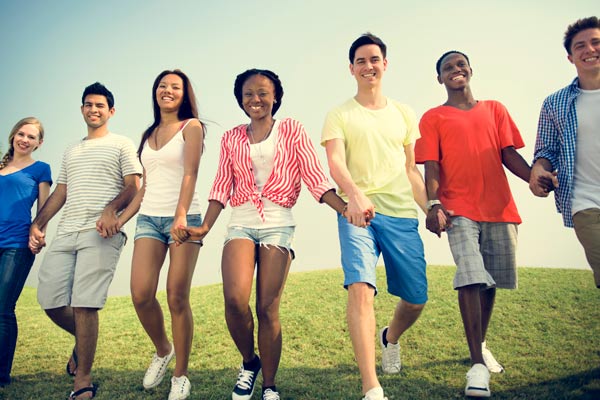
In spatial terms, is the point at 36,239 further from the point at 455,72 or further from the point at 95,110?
the point at 455,72

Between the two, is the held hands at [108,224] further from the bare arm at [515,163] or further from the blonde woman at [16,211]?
the bare arm at [515,163]

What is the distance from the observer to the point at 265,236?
4.42 meters

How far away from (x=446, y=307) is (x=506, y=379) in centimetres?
437

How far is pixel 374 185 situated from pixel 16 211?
4852 mm

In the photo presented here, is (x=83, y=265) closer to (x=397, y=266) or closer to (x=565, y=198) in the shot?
(x=397, y=266)

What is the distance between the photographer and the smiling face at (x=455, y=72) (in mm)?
5461

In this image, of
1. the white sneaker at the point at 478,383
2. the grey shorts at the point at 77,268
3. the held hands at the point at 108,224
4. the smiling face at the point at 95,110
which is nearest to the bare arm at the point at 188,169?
the held hands at the point at 108,224

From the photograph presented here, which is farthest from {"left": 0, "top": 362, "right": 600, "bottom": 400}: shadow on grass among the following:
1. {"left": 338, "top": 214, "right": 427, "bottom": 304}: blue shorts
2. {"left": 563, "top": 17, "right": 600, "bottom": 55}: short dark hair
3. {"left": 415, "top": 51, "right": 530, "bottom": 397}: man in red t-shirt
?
{"left": 563, "top": 17, "right": 600, "bottom": 55}: short dark hair

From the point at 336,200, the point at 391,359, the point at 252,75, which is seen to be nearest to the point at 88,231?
the point at 252,75

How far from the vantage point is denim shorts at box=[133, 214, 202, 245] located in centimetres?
493

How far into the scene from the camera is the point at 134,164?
585 centimetres

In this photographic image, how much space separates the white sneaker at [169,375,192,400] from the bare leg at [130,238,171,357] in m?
0.67

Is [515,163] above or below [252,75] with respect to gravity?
below

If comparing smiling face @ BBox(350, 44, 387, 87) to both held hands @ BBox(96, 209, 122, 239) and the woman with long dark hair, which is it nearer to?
the woman with long dark hair
